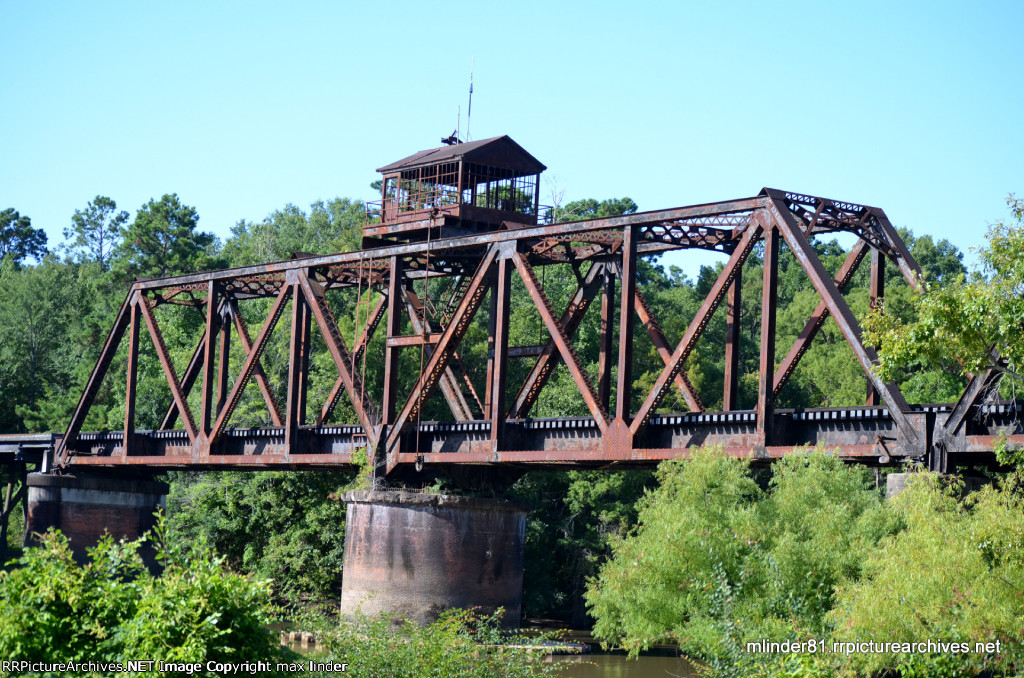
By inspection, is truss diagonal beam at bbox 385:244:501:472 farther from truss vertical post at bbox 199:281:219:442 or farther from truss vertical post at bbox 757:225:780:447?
truss vertical post at bbox 199:281:219:442

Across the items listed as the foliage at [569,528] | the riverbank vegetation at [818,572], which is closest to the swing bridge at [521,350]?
the riverbank vegetation at [818,572]

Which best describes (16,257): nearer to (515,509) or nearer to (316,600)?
(316,600)

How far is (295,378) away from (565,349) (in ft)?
41.9

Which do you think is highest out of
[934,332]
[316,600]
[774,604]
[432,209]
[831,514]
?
[432,209]

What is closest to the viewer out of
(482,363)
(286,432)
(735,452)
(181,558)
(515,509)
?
(181,558)

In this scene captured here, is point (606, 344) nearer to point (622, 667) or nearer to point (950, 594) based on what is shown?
point (622, 667)

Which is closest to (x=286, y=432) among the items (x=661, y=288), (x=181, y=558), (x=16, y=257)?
(x=181, y=558)

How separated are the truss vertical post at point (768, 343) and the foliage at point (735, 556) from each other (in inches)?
46.5

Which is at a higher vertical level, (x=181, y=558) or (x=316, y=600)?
(x=181, y=558)

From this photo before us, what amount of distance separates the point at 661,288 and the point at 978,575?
8451cm

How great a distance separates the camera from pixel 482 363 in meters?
68.9

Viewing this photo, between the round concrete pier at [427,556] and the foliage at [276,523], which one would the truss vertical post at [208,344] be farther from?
the round concrete pier at [427,556]

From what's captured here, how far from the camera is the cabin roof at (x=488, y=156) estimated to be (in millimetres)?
47250

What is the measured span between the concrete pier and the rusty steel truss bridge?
1413 millimetres
